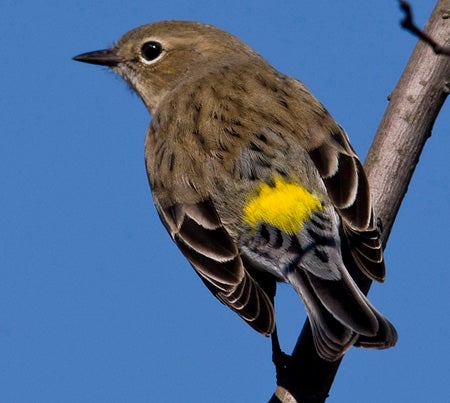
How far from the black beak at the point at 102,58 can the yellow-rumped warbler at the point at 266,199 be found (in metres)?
1.25

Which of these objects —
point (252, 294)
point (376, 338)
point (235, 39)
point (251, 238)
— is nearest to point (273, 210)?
point (251, 238)

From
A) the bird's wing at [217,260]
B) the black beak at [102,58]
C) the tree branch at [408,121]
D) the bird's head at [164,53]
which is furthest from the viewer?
the black beak at [102,58]

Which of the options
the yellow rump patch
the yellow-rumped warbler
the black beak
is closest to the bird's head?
the black beak

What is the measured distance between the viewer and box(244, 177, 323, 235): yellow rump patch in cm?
597

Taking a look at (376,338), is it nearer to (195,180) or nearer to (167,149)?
(195,180)

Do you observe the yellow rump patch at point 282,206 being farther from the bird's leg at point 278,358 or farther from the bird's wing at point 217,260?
the bird's leg at point 278,358

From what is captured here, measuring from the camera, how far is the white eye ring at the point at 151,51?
880 cm

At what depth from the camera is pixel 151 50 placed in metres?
8.85

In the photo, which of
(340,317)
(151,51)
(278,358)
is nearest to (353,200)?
(340,317)

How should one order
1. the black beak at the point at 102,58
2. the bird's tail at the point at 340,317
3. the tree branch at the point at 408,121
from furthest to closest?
the black beak at the point at 102,58 → the tree branch at the point at 408,121 → the bird's tail at the point at 340,317

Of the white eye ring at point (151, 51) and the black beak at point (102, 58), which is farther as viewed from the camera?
the black beak at point (102, 58)

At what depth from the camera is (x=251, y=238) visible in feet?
20.1

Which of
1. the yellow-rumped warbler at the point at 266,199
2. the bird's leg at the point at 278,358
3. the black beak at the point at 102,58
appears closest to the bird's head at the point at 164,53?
the black beak at the point at 102,58

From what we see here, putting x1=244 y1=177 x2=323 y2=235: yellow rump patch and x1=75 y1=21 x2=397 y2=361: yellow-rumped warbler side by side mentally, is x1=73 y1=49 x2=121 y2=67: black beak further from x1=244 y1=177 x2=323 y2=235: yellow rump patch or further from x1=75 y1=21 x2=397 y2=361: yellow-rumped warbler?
x1=244 y1=177 x2=323 y2=235: yellow rump patch
